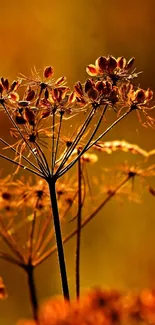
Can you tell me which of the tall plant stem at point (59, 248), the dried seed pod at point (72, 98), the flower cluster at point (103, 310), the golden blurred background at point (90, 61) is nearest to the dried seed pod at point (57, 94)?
the dried seed pod at point (72, 98)

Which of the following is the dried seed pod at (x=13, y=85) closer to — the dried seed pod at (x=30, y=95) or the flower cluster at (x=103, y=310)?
the dried seed pod at (x=30, y=95)

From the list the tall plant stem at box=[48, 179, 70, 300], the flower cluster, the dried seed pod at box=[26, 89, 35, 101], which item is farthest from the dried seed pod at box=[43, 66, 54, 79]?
the flower cluster

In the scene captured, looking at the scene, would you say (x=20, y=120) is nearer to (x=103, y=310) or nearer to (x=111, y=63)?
(x=111, y=63)

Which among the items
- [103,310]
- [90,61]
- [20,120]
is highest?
[90,61]

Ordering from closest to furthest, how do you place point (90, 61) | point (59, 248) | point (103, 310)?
1. point (103, 310)
2. point (59, 248)
3. point (90, 61)

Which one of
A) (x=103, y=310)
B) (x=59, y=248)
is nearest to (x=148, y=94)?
(x=59, y=248)

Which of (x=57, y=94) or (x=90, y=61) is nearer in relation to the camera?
(x=57, y=94)

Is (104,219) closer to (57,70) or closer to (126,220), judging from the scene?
(126,220)

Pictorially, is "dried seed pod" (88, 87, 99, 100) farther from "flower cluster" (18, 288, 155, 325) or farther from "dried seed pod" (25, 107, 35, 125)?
"flower cluster" (18, 288, 155, 325)
